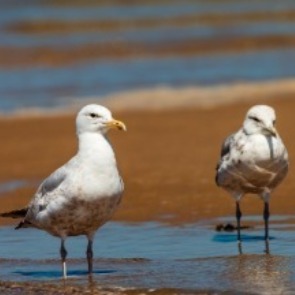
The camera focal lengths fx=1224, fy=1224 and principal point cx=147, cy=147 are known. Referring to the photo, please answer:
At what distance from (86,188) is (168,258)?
1.33 meters

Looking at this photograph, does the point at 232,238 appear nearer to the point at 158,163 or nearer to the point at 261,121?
the point at 261,121

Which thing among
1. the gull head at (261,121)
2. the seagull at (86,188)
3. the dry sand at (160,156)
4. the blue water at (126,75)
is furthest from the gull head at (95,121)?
the blue water at (126,75)

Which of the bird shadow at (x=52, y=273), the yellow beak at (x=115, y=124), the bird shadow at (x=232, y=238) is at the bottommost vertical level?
the bird shadow at (x=52, y=273)

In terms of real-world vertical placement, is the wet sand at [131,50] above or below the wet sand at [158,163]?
above

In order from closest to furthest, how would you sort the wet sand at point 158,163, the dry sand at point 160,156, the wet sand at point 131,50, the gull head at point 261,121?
the gull head at point 261,121, the wet sand at point 158,163, the dry sand at point 160,156, the wet sand at point 131,50

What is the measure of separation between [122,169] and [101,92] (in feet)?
25.5

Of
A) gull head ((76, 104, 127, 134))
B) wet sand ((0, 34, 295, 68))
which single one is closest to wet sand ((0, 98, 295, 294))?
gull head ((76, 104, 127, 134))

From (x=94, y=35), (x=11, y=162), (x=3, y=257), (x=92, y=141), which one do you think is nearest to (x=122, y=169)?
(x=11, y=162)

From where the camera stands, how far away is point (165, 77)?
23.5m

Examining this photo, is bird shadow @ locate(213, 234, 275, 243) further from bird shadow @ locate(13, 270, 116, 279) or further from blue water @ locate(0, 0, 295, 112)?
blue water @ locate(0, 0, 295, 112)

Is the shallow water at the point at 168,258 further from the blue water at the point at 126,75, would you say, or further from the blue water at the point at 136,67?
the blue water at the point at 126,75

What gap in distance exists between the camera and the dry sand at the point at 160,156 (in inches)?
470

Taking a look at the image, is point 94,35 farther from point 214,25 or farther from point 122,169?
point 122,169

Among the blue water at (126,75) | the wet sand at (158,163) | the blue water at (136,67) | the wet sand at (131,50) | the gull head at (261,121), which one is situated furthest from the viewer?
the wet sand at (131,50)
